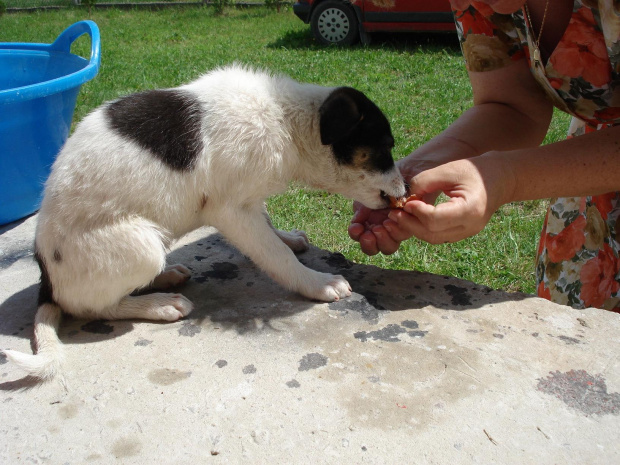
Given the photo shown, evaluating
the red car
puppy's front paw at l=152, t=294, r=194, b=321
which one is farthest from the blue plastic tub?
the red car

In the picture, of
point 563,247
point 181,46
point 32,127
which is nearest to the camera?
point 563,247

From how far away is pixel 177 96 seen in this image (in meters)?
2.66

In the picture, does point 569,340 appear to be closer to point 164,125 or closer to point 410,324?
point 410,324

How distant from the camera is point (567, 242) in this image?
2857 mm

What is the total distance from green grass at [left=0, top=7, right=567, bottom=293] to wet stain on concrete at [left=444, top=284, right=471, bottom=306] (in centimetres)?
122

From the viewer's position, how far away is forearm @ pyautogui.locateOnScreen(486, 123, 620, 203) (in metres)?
2.22

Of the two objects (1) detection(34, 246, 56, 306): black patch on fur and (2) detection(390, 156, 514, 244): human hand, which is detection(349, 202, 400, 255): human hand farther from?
(1) detection(34, 246, 56, 306): black patch on fur

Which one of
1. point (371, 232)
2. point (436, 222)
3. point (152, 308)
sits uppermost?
point (436, 222)

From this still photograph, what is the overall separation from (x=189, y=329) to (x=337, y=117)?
112 centimetres

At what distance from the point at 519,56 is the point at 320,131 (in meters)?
0.98

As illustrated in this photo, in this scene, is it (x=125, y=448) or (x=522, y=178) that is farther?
(x=522, y=178)

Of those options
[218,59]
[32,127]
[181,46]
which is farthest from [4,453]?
[181,46]

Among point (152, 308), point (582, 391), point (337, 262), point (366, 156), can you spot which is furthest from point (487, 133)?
point (152, 308)

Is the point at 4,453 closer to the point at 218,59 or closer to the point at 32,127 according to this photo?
the point at 32,127
